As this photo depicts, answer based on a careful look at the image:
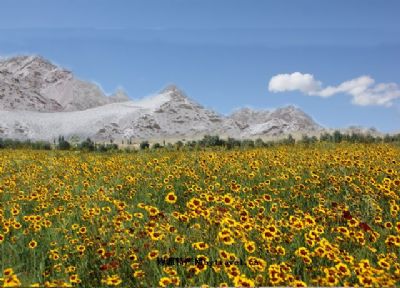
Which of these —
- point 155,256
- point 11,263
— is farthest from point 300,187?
point 11,263

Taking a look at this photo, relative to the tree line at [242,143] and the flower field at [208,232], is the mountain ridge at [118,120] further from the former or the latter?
the flower field at [208,232]

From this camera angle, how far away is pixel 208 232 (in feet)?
18.7

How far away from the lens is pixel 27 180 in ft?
33.5

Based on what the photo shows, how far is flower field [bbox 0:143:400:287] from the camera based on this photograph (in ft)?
15.1

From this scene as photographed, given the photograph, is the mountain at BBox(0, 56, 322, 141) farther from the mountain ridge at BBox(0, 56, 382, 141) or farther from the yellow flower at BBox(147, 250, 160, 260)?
the yellow flower at BBox(147, 250, 160, 260)

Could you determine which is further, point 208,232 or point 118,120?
point 118,120

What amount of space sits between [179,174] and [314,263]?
487cm

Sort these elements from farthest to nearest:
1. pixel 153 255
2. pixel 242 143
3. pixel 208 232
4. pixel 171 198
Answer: pixel 242 143 < pixel 171 198 < pixel 208 232 < pixel 153 255

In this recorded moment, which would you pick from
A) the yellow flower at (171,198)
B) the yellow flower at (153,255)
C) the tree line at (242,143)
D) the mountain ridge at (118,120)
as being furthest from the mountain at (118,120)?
the yellow flower at (153,255)

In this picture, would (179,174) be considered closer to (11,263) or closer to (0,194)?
(0,194)

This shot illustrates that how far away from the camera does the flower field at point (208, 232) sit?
462cm

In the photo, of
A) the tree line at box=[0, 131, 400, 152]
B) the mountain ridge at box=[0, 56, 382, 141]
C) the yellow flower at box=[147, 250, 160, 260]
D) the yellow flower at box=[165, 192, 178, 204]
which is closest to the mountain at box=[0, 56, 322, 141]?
the mountain ridge at box=[0, 56, 382, 141]

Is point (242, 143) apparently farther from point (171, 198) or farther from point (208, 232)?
point (208, 232)

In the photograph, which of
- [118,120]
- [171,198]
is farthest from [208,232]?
[118,120]
